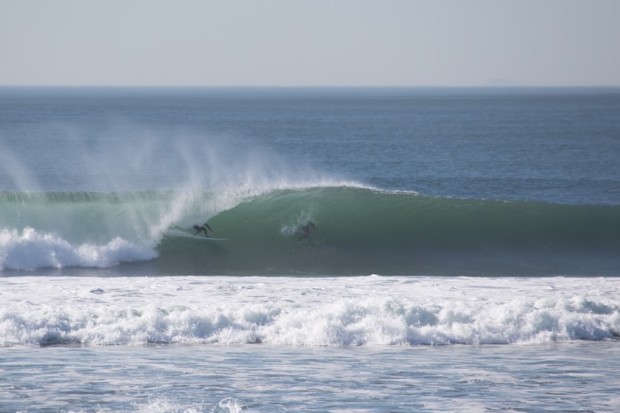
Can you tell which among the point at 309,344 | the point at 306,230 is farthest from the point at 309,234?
the point at 309,344

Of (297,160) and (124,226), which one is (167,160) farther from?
(124,226)

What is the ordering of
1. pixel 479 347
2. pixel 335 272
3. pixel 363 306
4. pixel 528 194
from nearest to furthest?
pixel 479 347 → pixel 363 306 → pixel 335 272 → pixel 528 194

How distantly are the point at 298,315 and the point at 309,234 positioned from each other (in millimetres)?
9168

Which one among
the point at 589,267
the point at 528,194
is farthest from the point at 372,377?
the point at 528,194

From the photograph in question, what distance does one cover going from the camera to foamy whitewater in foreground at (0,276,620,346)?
12672 millimetres

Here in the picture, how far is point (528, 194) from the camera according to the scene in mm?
39281

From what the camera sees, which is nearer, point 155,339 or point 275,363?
point 275,363

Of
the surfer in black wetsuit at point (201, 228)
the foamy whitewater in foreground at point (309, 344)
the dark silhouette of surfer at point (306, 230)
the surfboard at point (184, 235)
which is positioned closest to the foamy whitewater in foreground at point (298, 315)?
the foamy whitewater in foreground at point (309, 344)

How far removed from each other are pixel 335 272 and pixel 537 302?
604 cm

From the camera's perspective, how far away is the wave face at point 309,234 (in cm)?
1973

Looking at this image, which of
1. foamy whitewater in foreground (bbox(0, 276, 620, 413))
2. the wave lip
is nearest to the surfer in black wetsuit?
the wave lip

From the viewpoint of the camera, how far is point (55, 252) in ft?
63.8

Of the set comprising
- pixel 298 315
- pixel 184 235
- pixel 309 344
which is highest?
pixel 184 235

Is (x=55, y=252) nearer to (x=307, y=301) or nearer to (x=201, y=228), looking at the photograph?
(x=201, y=228)
